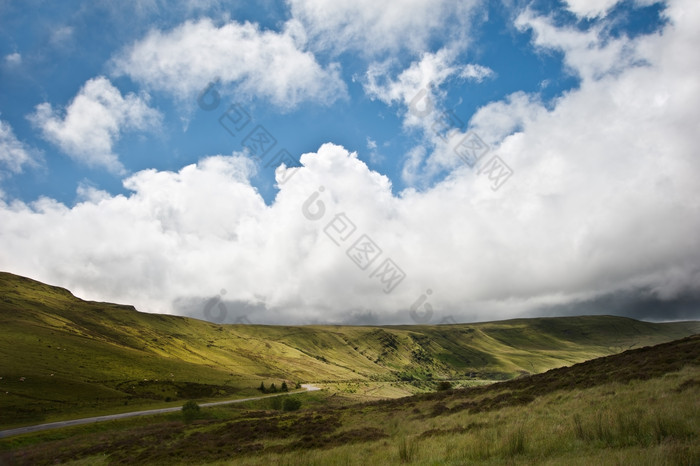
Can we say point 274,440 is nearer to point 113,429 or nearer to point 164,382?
point 113,429

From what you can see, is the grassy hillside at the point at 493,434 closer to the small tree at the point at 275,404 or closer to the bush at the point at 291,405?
the bush at the point at 291,405

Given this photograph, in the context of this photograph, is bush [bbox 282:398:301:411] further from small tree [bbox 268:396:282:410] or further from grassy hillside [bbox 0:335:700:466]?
grassy hillside [bbox 0:335:700:466]

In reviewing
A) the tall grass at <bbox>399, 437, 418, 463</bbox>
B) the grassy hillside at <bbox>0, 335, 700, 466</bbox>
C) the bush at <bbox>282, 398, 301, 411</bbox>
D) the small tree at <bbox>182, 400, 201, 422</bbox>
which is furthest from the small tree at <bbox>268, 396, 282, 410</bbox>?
the tall grass at <bbox>399, 437, 418, 463</bbox>

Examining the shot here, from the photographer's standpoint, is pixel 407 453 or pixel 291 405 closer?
pixel 407 453

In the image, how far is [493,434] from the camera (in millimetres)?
14828

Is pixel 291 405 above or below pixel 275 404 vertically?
above

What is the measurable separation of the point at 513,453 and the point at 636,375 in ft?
76.1

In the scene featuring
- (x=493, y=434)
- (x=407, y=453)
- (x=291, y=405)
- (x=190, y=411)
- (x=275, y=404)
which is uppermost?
(x=493, y=434)

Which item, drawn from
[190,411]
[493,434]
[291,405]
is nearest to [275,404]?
[291,405]

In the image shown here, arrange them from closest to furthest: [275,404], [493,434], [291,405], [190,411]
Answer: [493,434], [190,411], [291,405], [275,404]

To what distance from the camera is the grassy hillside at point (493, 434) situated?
10164 mm

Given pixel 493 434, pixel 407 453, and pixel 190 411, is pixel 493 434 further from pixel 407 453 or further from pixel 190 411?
pixel 190 411

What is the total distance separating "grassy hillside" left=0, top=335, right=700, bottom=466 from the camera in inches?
400

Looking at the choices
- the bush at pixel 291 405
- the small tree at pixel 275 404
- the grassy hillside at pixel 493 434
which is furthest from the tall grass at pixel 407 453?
the small tree at pixel 275 404
